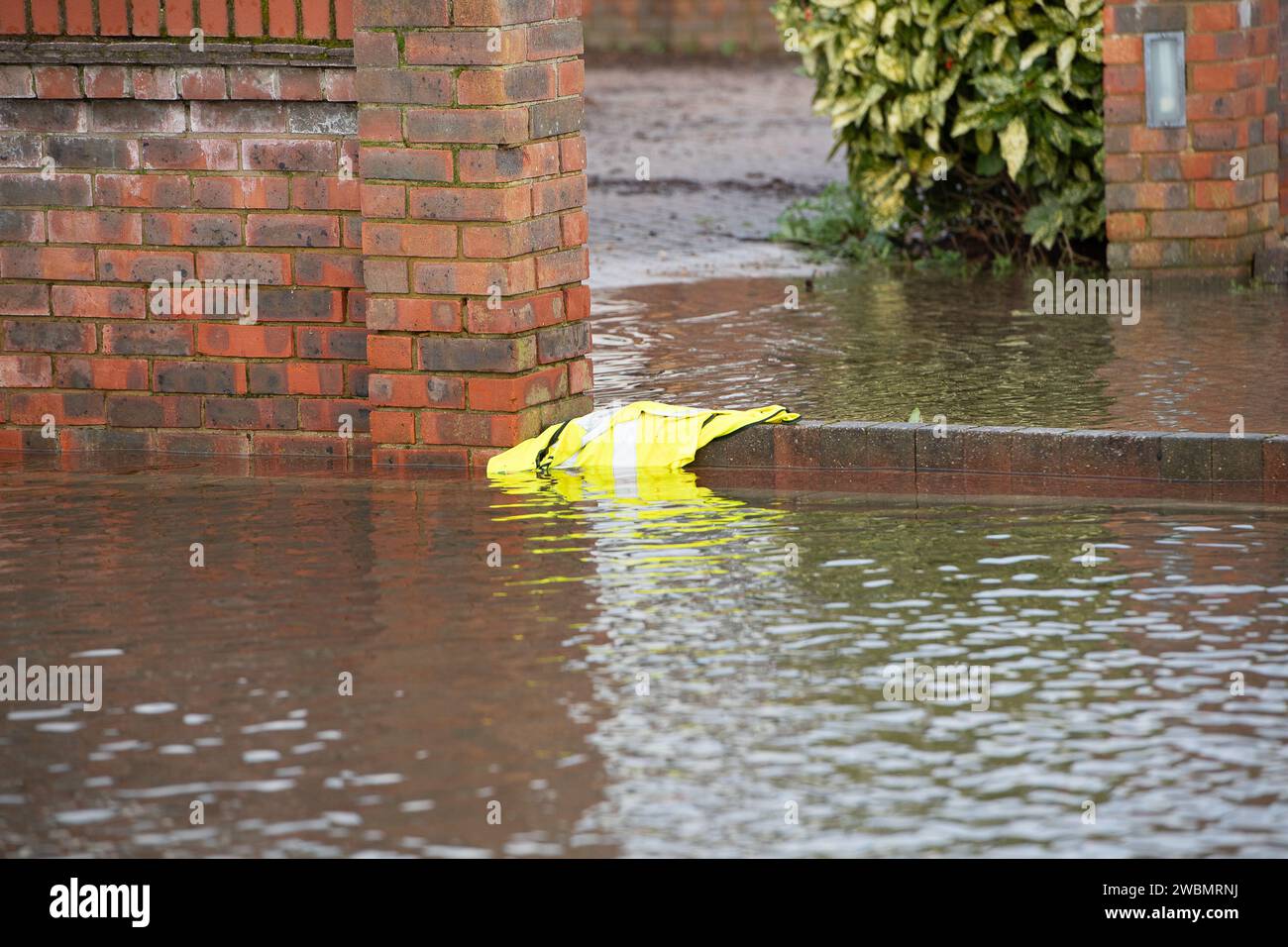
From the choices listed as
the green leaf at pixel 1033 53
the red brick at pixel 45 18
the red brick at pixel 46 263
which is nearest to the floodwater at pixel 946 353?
the green leaf at pixel 1033 53

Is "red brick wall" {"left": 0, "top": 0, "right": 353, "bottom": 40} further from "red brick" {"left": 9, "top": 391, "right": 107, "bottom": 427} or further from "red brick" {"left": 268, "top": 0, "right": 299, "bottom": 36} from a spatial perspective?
"red brick" {"left": 9, "top": 391, "right": 107, "bottom": 427}

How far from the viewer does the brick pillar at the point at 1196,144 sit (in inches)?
468

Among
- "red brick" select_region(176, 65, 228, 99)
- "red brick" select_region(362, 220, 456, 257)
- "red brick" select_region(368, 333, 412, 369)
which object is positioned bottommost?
"red brick" select_region(368, 333, 412, 369)

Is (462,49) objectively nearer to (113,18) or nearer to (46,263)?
(113,18)

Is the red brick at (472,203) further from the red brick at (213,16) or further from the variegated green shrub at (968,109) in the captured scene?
the variegated green shrub at (968,109)

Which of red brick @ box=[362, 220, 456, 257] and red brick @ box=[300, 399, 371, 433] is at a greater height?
red brick @ box=[362, 220, 456, 257]

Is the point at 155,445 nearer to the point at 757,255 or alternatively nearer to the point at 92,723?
the point at 92,723

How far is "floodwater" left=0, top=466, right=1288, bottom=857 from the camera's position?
16.4 feet

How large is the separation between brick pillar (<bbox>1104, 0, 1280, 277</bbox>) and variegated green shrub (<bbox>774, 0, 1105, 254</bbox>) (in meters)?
0.30

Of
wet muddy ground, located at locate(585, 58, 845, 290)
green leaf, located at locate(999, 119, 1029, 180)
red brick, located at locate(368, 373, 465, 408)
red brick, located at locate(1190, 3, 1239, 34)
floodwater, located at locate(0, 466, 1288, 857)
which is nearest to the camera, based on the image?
floodwater, located at locate(0, 466, 1288, 857)

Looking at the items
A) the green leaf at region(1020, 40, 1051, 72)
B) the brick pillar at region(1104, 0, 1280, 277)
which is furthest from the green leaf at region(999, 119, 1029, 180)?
the brick pillar at region(1104, 0, 1280, 277)

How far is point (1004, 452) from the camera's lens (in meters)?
8.27

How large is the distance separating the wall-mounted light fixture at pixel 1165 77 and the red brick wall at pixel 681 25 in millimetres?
18111
